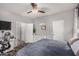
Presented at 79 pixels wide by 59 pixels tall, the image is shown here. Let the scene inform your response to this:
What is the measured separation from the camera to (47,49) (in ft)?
6.92

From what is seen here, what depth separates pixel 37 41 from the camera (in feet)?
7.02

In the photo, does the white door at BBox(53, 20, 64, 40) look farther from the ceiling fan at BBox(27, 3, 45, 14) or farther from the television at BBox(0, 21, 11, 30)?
the television at BBox(0, 21, 11, 30)

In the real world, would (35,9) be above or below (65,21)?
above

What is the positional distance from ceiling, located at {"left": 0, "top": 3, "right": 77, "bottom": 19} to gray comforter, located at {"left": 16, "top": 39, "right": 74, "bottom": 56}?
34 cm

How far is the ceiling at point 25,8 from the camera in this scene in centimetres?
210

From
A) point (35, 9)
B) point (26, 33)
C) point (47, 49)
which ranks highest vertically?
point (35, 9)

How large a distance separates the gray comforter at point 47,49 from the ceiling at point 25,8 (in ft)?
1.11

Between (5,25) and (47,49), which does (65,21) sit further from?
(5,25)

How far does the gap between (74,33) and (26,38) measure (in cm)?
57

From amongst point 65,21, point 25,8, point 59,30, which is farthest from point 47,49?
point 25,8

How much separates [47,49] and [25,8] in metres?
0.55

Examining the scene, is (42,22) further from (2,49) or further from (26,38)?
(2,49)

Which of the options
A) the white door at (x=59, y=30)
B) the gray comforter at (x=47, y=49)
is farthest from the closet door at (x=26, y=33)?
the white door at (x=59, y=30)

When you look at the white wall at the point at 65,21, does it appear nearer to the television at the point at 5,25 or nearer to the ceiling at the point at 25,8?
the ceiling at the point at 25,8
